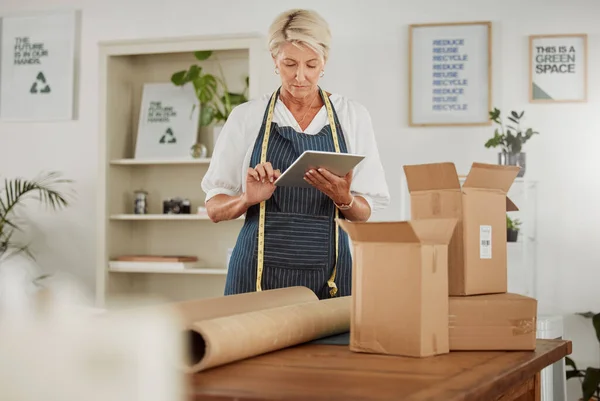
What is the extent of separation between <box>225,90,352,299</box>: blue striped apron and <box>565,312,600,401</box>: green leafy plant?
257 centimetres

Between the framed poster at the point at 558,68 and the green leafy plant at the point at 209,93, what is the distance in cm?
165

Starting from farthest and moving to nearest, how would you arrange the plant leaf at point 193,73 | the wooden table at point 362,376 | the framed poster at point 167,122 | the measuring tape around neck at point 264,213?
1. the framed poster at point 167,122
2. the plant leaf at point 193,73
3. the measuring tape around neck at point 264,213
4. the wooden table at point 362,376

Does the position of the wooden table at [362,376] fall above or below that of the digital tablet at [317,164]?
below

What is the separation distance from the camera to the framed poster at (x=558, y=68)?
4.75m

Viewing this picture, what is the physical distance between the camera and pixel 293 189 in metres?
2.28

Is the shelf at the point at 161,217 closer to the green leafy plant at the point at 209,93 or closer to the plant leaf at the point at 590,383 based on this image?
the green leafy plant at the point at 209,93

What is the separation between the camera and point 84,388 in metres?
0.96

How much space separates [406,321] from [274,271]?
902mm

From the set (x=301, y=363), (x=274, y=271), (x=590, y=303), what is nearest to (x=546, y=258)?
(x=590, y=303)

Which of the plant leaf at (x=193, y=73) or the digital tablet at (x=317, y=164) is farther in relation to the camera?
the plant leaf at (x=193, y=73)

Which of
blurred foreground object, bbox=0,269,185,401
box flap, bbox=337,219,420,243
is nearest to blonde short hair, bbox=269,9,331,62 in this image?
box flap, bbox=337,219,420,243

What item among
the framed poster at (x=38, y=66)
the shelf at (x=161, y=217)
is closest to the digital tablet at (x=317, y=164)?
the shelf at (x=161, y=217)

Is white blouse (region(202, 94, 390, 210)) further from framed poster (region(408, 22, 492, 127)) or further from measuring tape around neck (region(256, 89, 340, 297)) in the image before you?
framed poster (region(408, 22, 492, 127))

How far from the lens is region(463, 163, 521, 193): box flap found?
160 cm
